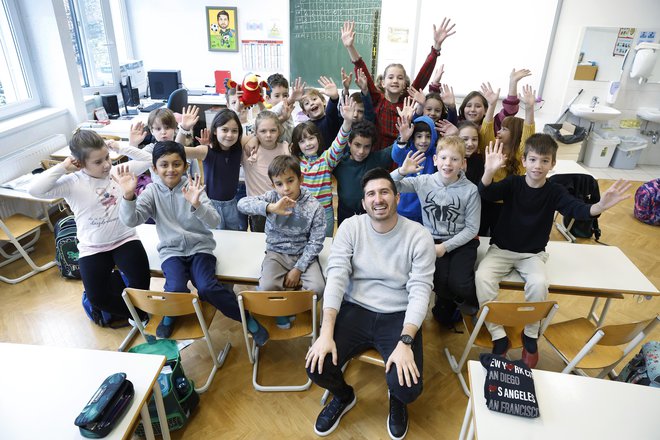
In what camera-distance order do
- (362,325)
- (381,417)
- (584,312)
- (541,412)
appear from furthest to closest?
(584,312)
(381,417)
(362,325)
(541,412)

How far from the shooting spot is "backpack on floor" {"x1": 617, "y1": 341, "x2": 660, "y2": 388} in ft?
6.14

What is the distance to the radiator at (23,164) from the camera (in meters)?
3.46

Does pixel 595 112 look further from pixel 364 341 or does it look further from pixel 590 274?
pixel 364 341

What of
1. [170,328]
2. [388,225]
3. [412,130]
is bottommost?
[170,328]

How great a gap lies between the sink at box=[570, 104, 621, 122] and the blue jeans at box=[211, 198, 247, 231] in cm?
516

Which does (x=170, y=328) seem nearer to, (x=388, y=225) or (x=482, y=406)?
(x=388, y=225)

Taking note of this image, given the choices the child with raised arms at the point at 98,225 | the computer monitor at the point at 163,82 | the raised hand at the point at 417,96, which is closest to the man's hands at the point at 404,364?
the child with raised arms at the point at 98,225

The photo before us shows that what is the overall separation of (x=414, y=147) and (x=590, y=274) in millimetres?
1295

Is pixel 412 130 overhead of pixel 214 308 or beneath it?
overhead

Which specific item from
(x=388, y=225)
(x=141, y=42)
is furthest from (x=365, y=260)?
(x=141, y=42)

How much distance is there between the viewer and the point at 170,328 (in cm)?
214

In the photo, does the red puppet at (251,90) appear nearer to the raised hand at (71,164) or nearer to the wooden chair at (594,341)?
the raised hand at (71,164)

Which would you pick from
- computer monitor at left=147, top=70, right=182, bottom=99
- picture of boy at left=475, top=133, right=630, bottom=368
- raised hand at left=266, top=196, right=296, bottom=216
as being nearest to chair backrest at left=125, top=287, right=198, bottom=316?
raised hand at left=266, top=196, right=296, bottom=216

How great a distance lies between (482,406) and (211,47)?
6.10 m
